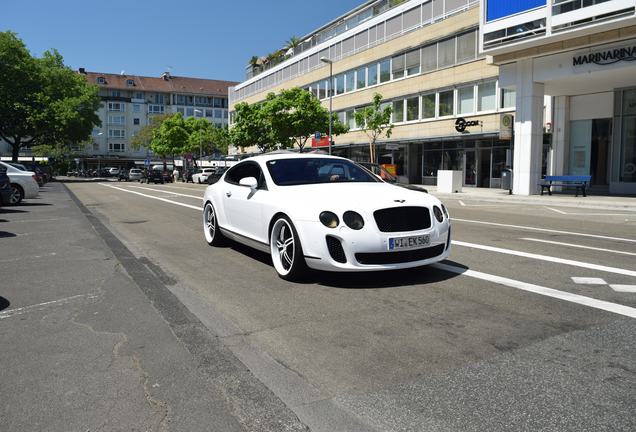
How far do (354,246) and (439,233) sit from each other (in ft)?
3.57

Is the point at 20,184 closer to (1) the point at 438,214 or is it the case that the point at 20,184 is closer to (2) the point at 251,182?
(2) the point at 251,182

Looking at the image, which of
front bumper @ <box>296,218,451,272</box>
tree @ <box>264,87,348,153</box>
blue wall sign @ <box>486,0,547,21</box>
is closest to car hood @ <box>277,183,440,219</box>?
front bumper @ <box>296,218,451,272</box>

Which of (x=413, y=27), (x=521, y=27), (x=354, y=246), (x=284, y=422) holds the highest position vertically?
(x=413, y=27)

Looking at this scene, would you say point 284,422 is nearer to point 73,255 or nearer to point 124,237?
point 73,255

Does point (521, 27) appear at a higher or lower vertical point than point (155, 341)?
higher

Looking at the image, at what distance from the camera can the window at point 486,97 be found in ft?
104

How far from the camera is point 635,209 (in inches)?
687

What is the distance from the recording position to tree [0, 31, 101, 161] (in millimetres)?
51969

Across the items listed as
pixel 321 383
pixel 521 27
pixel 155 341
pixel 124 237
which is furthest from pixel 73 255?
pixel 521 27

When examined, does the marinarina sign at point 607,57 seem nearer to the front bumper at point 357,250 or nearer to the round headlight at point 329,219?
the front bumper at point 357,250

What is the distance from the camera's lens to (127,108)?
356ft

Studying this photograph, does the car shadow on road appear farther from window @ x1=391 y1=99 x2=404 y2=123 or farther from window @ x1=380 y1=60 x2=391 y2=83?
window @ x1=380 y1=60 x2=391 y2=83

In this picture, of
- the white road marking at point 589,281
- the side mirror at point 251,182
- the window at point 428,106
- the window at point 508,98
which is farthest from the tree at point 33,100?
the white road marking at point 589,281

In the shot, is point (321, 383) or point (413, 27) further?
point (413, 27)
